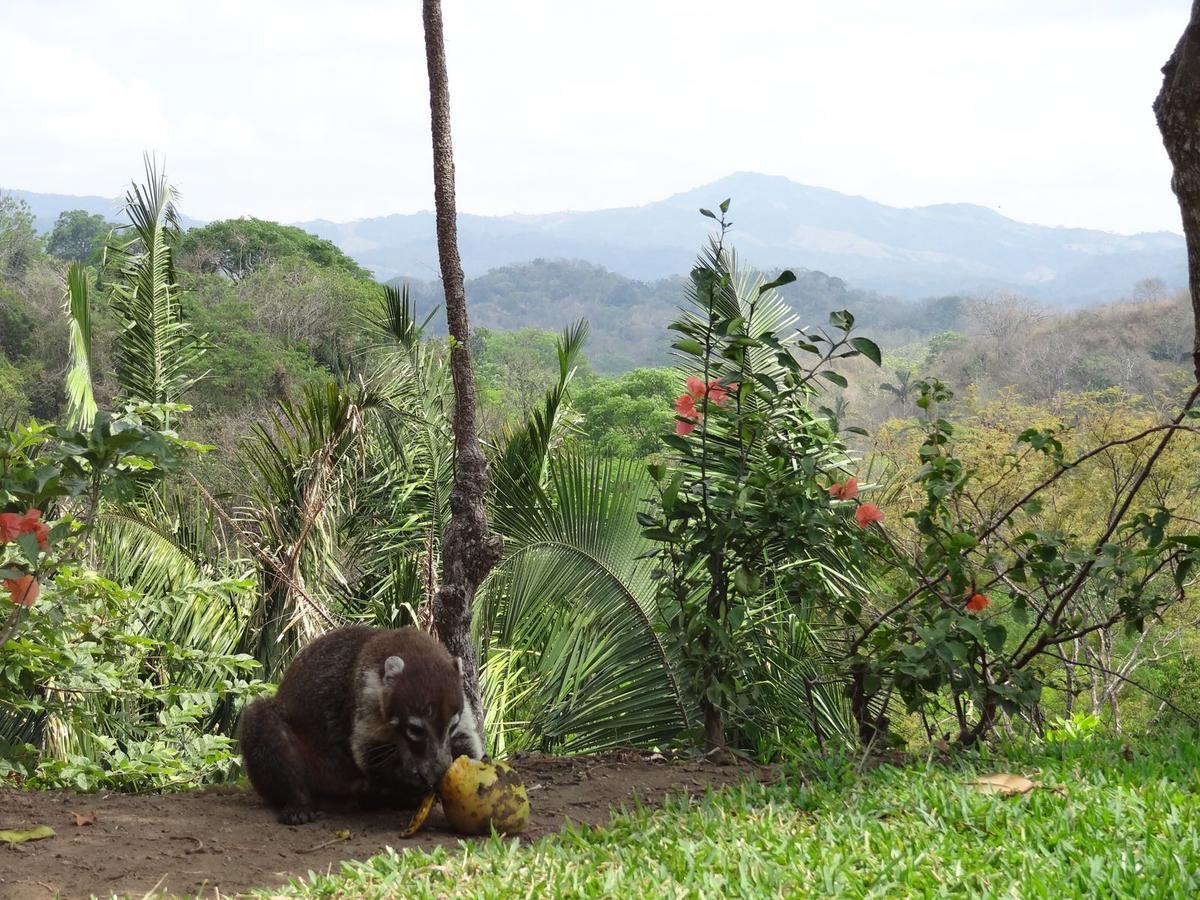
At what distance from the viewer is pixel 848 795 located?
4.34 m

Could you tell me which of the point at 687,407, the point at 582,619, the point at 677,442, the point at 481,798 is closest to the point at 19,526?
the point at 481,798

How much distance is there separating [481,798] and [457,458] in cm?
225

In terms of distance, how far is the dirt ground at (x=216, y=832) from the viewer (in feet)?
11.6

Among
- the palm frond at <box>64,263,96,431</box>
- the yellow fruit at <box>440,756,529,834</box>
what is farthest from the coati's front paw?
the palm frond at <box>64,263,96,431</box>

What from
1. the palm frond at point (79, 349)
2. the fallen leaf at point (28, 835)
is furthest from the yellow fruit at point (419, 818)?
the palm frond at point (79, 349)

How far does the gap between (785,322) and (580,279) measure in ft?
416

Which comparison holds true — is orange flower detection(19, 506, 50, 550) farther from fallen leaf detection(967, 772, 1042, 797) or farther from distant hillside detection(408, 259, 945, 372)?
distant hillside detection(408, 259, 945, 372)

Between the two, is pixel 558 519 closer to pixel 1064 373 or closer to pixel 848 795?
pixel 848 795

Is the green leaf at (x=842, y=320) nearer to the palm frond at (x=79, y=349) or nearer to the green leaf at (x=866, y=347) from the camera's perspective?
the green leaf at (x=866, y=347)

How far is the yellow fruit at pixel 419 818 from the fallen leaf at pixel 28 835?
1.21 metres

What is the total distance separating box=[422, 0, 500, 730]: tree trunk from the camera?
5.64 meters

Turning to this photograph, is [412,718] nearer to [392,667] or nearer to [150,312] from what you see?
[392,667]

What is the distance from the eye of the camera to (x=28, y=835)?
12.6 feet

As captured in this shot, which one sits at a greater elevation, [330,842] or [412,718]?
[412,718]
